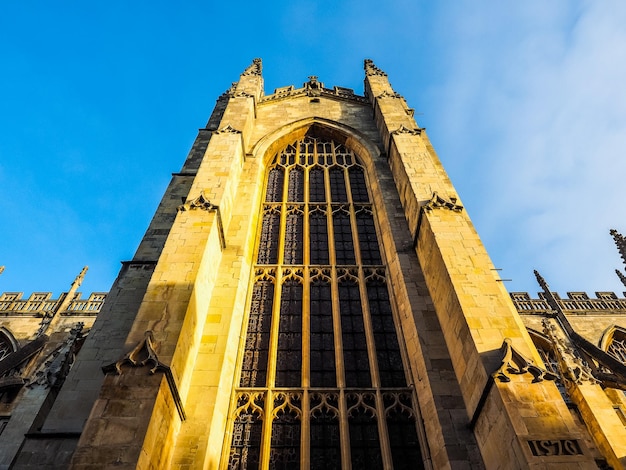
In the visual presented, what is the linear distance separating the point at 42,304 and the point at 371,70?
1893 cm

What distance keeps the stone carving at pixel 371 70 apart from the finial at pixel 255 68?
14.7 feet

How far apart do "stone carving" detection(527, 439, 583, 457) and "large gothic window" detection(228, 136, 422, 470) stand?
2.26 meters

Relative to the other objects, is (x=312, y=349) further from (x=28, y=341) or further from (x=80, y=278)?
(x=80, y=278)

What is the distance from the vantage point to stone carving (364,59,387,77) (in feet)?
56.5

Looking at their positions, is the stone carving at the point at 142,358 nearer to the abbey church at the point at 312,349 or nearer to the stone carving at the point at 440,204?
the abbey church at the point at 312,349

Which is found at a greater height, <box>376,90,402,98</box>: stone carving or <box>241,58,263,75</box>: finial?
<box>241,58,263,75</box>: finial

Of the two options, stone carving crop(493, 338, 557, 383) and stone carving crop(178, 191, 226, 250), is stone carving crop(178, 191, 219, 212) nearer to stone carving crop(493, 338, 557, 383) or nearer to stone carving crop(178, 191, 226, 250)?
stone carving crop(178, 191, 226, 250)

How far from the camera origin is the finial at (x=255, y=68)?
56.9 ft

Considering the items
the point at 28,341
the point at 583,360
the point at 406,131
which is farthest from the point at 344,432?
the point at 28,341

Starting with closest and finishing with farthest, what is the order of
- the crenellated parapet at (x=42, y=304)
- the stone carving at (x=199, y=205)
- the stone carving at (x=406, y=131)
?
the stone carving at (x=199, y=205) < the stone carving at (x=406, y=131) < the crenellated parapet at (x=42, y=304)

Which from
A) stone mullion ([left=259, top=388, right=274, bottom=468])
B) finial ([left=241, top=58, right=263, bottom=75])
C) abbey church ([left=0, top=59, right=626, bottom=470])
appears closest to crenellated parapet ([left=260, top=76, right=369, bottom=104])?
finial ([left=241, top=58, right=263, bottom=75])

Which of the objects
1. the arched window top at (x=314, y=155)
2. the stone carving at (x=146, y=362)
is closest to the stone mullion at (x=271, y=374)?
the stone carving at (x=146, y=362)

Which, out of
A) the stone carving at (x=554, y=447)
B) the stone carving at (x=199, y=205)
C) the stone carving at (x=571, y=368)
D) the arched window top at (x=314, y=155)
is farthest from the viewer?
the arched window top at (x=314, y=155)

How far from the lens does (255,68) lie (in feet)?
58.3
